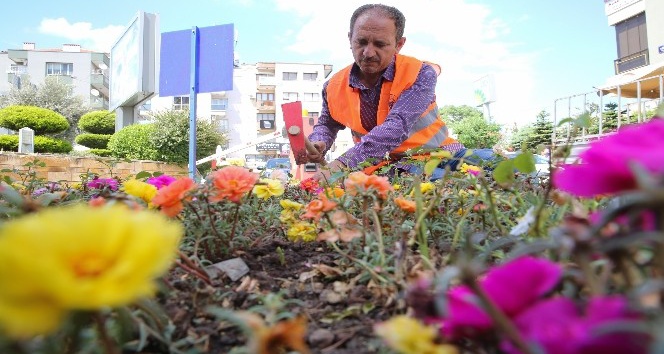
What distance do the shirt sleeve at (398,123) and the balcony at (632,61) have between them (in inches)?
655

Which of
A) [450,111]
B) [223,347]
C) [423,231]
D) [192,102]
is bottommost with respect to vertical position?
[223,347]

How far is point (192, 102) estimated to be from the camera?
415 centimetres

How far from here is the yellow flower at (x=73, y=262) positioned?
200mm

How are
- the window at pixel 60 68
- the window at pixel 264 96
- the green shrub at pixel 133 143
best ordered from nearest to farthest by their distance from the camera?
the green shrub at pixel 133 143 → the window at pixel 60 68 → the window at pixel 264 96

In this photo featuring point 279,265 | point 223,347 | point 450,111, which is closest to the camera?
point 223,347

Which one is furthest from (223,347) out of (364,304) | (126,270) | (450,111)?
(450,111)

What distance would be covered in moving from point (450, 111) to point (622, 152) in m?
42.5

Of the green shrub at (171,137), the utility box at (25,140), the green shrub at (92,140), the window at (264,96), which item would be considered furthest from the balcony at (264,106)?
the utility box at (25,140)

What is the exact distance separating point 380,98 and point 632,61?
17.6 metres

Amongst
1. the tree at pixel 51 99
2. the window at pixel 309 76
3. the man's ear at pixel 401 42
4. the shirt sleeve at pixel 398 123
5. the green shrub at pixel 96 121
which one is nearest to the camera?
the shirt sleeve at pixel 398 123

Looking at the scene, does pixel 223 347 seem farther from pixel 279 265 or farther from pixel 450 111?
pixel 450 111

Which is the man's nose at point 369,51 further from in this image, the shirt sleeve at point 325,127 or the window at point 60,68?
the window at point 60,68

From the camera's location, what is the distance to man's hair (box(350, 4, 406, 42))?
224 centimetres

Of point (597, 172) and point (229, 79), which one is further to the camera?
point (229, 79)
